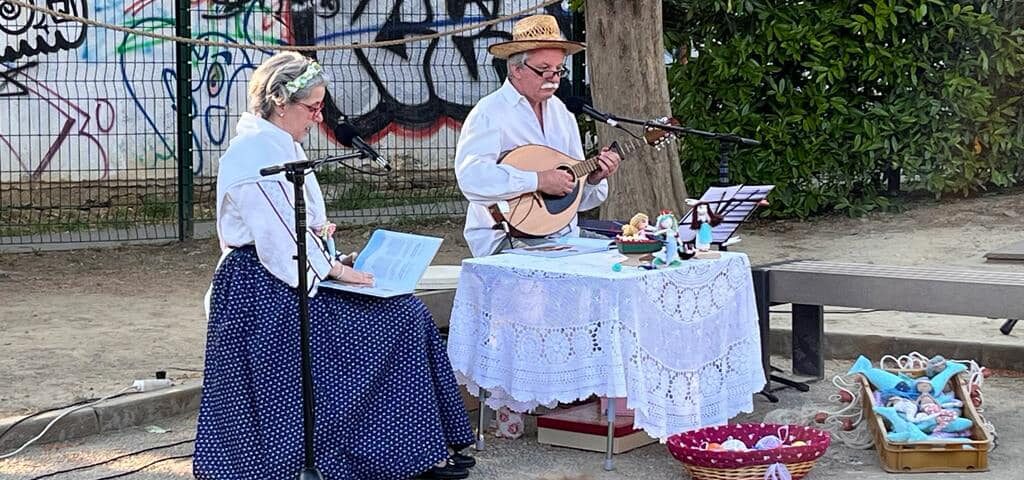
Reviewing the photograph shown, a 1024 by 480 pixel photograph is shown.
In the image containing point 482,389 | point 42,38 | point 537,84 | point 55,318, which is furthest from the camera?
point 42,38

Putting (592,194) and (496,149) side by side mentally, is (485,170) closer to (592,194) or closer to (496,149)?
(496,149)

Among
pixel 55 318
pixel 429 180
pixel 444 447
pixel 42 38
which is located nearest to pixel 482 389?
pixel 444 447

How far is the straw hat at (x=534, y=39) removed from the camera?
6105 millimetres

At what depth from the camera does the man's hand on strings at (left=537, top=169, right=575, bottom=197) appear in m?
6.05

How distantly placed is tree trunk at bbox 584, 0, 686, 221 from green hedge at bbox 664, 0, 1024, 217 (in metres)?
2.09

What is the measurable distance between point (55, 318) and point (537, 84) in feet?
11.8

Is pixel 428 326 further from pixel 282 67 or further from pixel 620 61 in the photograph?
pixel 620 61

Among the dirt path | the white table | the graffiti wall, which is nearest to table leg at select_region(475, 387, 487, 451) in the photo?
the white table

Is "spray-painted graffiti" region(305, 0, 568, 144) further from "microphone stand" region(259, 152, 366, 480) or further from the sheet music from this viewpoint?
"microphone stand" region(259, 152, 366, 480)

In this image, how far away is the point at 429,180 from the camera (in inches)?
508

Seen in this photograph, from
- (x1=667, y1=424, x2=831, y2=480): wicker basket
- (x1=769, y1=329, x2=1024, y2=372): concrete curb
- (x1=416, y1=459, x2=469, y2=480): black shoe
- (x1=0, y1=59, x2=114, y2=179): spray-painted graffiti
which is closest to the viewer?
(x1=667, y1=424, x2=831, y2=480): wicker basket

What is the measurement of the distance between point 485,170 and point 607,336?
1018 mm

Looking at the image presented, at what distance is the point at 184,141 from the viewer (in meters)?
11.4

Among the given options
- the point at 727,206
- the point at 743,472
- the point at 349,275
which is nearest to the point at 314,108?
the point at 349,275
